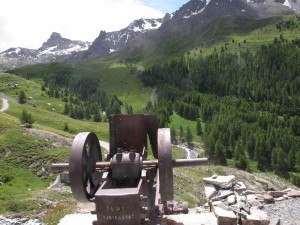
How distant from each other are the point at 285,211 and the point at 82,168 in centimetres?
1637

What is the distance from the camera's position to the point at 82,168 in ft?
39.3

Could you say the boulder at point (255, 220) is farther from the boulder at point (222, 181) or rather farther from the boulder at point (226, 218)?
the boulder at point (222, 181)

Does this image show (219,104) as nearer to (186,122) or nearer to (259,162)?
(186,122)

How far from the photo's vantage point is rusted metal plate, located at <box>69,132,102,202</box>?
469 inches

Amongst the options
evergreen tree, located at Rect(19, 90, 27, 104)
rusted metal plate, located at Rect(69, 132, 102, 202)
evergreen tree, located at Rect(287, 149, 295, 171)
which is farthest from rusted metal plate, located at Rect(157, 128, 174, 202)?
evergreen tree, located at Rect(19, 90, 27, 104)

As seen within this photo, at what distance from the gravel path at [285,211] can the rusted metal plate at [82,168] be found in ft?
43.6

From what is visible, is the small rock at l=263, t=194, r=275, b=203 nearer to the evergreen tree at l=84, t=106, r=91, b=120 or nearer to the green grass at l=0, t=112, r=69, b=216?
the green grass at l=0, t=112, r=69, b=216

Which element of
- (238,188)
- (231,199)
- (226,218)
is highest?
(226,218)

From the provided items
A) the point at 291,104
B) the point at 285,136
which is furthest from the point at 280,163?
the point at 291,104

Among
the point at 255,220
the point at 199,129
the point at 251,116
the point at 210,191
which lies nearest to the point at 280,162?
the point at 199,129

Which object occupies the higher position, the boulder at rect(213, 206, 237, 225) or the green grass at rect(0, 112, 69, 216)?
the boulder at rect(213, 206, 237, 225)

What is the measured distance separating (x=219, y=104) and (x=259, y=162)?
56772 mm

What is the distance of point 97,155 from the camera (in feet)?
47.0

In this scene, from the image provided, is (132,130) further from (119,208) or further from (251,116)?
(251,116)
